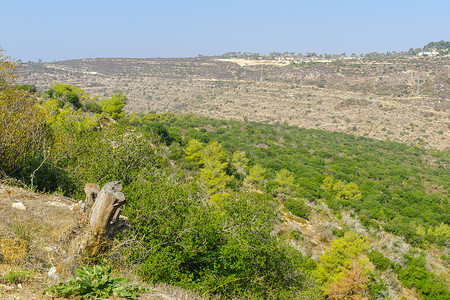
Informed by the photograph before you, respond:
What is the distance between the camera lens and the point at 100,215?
5750 millimetres

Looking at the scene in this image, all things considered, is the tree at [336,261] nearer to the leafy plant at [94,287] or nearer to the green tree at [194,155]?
the leafy plant at [94,287]

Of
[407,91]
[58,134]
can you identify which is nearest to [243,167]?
[58,134]

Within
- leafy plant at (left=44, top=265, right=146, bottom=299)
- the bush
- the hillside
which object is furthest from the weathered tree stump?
the hillside

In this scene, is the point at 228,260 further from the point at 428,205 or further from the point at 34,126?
the point at 428,205

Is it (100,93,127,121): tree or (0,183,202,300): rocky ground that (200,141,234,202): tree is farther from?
(100,93,127,121): tree

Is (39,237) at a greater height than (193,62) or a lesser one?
lesser

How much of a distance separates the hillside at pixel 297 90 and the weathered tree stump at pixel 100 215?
64954 millimetres

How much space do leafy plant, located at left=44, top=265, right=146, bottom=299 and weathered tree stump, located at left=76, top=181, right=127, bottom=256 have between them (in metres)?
1.05

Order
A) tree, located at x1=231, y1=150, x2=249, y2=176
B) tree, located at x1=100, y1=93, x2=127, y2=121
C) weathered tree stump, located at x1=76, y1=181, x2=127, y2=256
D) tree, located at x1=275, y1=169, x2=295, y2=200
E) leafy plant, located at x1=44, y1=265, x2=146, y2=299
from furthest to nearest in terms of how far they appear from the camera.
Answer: tree, located at x1=100, y1=93, x2=127, y2=121, tree, located at x1=231, y1=150, x2=249, y2=176, tree, located at x1=275, y1=169, x2=295, y2=200, weathered tree stump, located at x1=76, y1=181, x2=127, y2=256, leafy plant, located at x1=44, y1=265, x2=146, y2=299

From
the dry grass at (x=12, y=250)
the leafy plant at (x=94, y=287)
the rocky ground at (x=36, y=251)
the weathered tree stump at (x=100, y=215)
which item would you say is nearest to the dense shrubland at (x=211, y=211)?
the weathered tree stump at (x=100, y=215)

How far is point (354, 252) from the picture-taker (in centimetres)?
1583

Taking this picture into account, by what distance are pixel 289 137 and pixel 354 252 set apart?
39735 millimetres

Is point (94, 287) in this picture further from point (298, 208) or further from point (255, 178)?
point (255, 178)

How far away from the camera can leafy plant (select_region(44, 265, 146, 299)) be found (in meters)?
4.30
